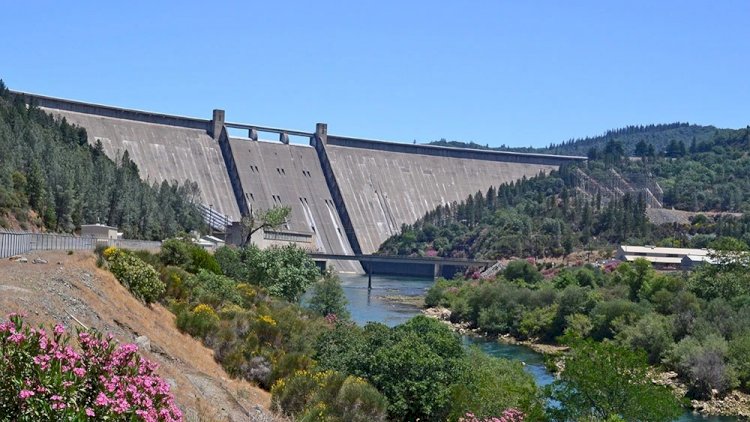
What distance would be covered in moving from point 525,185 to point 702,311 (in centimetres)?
9708

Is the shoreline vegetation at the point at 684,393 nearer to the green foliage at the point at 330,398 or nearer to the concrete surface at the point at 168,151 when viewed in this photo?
the green foliage at the point at 330,398

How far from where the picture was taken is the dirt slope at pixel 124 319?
22953mm

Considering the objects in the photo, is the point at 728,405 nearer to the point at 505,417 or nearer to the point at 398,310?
the point at 505,417

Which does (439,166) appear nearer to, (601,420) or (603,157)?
(603,157)

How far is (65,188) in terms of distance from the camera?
75.8 meters

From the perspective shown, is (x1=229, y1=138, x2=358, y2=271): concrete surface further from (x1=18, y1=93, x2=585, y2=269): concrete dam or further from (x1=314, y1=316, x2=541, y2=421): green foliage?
(x1=314, y1=316, x2=541, y2=421): green foliage

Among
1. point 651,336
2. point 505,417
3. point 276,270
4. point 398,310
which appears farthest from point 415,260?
point 505,417

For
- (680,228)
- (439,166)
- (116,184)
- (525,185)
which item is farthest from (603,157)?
(116,184)

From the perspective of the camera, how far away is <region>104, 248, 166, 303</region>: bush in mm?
34750

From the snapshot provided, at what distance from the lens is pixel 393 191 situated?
163750 mm

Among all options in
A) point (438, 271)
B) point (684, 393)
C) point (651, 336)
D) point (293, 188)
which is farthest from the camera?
point (293, 188)

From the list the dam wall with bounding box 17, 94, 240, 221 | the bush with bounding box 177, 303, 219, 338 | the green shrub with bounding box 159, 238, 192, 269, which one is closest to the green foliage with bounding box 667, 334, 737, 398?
the green shrub with bounding box 159, 238, 192, 269

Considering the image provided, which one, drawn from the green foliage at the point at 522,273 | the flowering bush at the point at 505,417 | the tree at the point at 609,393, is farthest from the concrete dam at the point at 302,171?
the flowering bush at the point at 505,417

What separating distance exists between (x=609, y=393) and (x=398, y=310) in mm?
53179
